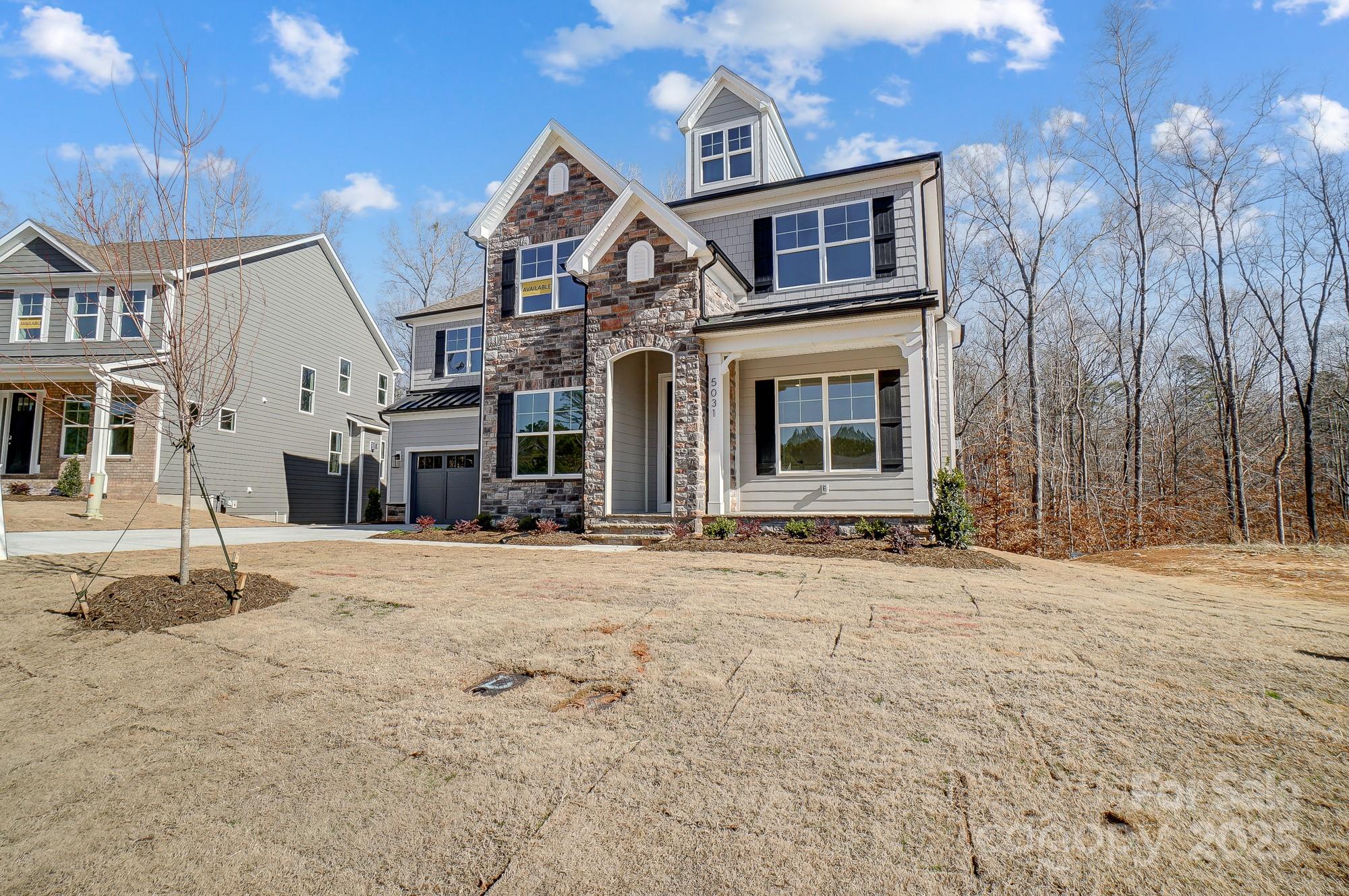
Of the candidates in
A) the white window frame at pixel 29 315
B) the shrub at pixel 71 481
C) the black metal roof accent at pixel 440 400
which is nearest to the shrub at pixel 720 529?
the black metal roof accent at pixel 440 400

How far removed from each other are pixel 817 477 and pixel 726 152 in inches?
301

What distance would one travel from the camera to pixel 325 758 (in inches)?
118

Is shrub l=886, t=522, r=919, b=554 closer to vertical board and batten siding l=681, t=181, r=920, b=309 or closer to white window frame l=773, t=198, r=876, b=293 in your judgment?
vertical board and batten siding l=681, t=181, r=920, b=309

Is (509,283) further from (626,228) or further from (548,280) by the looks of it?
(626,228)

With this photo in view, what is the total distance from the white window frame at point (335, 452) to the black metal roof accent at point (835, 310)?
54.7 feet

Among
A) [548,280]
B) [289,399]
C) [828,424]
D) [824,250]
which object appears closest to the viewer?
[828,424]

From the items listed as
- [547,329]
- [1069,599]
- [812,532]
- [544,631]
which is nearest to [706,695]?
[544,631]

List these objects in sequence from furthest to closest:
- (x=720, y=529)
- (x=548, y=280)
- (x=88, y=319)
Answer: (x=88, y=319), (x=548, y=280), (x=720, y=529)

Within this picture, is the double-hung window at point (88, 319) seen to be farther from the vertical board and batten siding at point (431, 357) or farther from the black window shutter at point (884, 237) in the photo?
the black window shutter at point (884, 237)

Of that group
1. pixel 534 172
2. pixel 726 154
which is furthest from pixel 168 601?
pixel 726 154

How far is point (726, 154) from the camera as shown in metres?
14.8

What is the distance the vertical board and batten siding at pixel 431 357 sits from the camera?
1948cm

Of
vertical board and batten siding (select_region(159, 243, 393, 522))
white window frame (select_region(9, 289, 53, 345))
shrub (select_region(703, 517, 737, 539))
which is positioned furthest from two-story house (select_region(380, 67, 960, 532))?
white window frame (select_region(9, 289, 53, 345))

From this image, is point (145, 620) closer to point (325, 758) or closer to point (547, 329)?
point (325, 758)
